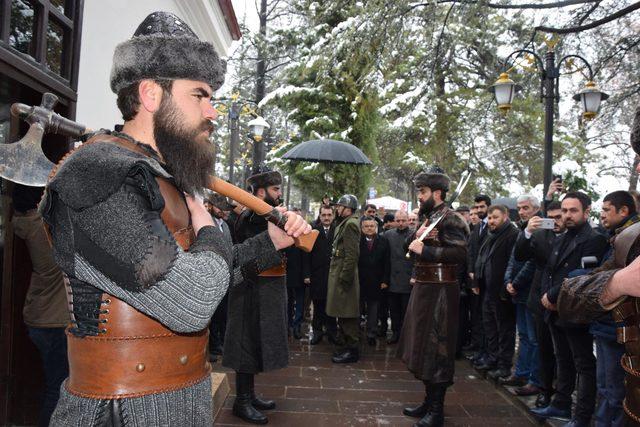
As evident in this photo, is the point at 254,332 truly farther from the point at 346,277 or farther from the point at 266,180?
the point at 346,277

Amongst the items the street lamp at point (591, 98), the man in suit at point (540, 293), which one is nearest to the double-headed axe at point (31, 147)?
the man in suit at point (540, 293)

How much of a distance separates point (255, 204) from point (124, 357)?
0.72 meters

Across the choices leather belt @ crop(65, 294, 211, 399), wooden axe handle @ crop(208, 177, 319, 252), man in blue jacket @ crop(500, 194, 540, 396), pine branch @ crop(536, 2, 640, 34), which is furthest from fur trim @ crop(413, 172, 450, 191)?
leather belt @ crop(65, 294, 211, 399)

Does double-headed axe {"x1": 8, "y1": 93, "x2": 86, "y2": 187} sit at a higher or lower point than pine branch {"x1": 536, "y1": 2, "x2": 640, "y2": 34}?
lower

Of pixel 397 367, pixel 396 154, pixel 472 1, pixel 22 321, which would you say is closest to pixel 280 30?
pixel 396 154

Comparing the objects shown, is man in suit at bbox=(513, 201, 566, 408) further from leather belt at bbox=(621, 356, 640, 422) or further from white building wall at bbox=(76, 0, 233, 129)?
white building wall at bbox=(76, 0, 233, 129)

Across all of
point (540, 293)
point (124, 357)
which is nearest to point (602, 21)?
point (540, 293)

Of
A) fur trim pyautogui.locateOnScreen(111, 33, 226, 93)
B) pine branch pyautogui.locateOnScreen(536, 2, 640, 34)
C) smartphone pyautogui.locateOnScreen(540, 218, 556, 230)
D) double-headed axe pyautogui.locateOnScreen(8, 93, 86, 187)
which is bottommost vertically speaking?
smartphone pyautogui.locateOnScreen(540, 218, 556, 230)

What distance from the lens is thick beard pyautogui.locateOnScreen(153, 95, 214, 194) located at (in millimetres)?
1550

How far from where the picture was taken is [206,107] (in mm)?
1627

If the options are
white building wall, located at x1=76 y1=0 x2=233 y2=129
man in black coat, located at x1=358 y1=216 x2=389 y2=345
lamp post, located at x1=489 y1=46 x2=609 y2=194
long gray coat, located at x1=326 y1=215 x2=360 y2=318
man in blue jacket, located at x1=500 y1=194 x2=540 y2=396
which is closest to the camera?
white building wall, located at x1=76 y1=0 x2=233 y2=129

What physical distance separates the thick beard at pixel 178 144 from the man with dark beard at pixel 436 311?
323 cm

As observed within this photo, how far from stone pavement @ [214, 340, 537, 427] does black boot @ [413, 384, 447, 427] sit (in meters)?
0.21

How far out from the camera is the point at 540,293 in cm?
503
